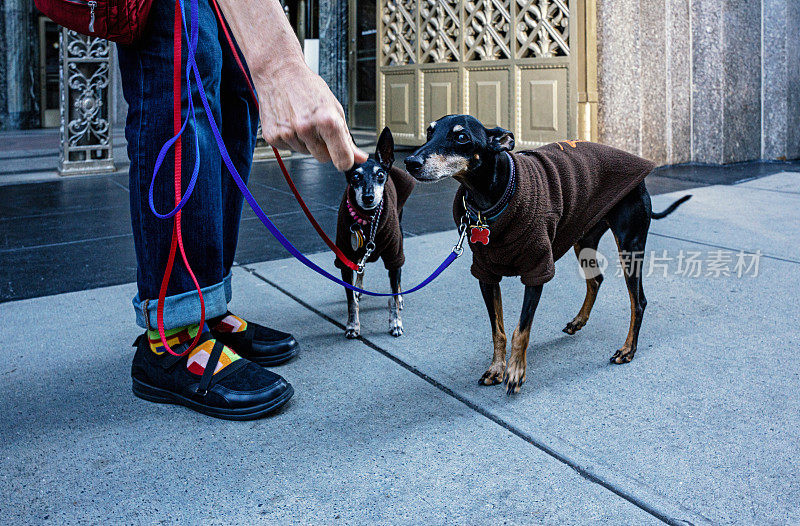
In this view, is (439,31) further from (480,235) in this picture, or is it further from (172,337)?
(172,337)

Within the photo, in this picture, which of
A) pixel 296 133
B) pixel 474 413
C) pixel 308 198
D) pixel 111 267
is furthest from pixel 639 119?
pixel 296 133

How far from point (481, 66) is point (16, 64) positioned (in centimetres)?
1064

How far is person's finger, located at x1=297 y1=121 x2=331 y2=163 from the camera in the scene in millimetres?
1306

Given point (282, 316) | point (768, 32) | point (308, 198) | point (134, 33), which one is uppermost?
point (768, 32)

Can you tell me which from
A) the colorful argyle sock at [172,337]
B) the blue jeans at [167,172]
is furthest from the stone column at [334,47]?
the colorful argyle sock at [172,337]

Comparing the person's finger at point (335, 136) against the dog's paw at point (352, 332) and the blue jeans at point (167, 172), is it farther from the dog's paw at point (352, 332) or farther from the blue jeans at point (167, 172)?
the dog's paw at point (352, 332)

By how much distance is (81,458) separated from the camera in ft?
5.61

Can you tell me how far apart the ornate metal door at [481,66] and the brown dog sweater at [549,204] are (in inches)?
165

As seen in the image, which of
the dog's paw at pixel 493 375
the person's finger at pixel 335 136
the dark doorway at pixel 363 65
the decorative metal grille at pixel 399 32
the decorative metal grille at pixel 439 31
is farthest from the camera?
the dark doorway at pixel 363 65

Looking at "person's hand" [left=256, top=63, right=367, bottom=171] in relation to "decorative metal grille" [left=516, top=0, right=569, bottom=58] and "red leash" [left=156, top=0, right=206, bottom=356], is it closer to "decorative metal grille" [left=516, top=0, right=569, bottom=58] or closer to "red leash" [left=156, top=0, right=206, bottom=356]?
"red leash" [left=156, top=0, right=206, bottom=356]

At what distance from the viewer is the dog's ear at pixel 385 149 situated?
8.13 ft

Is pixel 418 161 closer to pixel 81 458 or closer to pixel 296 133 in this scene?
pixel 296 133

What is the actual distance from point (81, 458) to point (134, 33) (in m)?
1.06

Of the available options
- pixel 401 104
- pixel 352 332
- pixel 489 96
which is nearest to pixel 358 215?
pixel 352 332
